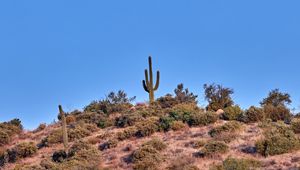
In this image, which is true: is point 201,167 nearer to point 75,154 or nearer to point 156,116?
point 75,154

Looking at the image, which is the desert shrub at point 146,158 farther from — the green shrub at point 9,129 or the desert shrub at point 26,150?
the green shrub at point 9,129

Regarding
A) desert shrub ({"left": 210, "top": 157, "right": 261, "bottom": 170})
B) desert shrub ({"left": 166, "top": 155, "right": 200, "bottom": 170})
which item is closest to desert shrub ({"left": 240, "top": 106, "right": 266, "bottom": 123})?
desert shrub ({"left": 166, "top": 155, "right": 200, "bottom": 170})

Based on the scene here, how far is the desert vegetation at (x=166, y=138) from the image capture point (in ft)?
83.4

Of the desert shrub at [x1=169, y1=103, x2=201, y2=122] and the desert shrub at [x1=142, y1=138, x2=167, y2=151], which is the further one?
the desert shrub at [x1=169, y1=103, x2=201, y2=122]

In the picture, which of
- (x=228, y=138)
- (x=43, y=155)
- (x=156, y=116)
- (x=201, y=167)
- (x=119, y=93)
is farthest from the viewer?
(x=119, y=93)

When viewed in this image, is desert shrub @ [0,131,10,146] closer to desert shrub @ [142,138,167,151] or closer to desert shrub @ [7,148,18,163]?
desert shrub @ [7,148,18,163]

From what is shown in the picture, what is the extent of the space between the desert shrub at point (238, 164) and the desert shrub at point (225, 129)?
530 centimetres

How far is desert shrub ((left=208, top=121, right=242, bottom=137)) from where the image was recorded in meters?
29.5

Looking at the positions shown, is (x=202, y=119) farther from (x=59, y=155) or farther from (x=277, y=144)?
(x=59, y=155)

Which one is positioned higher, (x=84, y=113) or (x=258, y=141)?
(x=84, y=113)

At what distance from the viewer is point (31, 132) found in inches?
1594

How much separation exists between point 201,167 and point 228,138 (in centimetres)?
425

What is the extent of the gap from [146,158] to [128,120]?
956 cm

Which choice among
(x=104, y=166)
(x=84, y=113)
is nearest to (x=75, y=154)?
(x=104, y=166)
